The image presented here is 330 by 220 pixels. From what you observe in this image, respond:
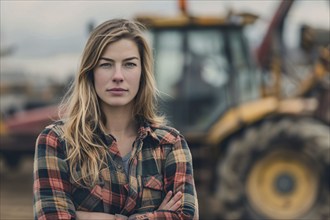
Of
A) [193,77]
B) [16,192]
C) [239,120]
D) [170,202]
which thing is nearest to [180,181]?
[170,202]

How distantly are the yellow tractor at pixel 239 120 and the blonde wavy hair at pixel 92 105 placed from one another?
3903mm

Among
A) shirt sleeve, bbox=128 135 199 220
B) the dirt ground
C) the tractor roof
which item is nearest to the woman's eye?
shirt sleeve, bbox=128 135 199 220

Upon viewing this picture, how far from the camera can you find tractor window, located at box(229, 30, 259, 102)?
8.19 metres

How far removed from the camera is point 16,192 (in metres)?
10.1

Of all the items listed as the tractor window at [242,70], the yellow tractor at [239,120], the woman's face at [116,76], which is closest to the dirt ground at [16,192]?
the yellow tractor at [239,120]

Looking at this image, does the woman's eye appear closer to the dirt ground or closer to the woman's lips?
the woman's lips

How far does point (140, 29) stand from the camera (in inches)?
102

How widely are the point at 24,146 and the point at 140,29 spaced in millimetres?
7645

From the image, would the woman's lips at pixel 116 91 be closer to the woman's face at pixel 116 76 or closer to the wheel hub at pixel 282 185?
the woman's face at pixel 116 76

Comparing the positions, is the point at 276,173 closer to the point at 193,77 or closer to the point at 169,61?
the point at 193,77

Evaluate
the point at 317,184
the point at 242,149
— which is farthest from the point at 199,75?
the point at 317,184

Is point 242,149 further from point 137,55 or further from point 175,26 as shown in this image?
point 137,55

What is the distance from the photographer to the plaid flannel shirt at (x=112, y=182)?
2.43 metres

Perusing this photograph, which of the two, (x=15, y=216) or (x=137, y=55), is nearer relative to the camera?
(x=137, y=55)
